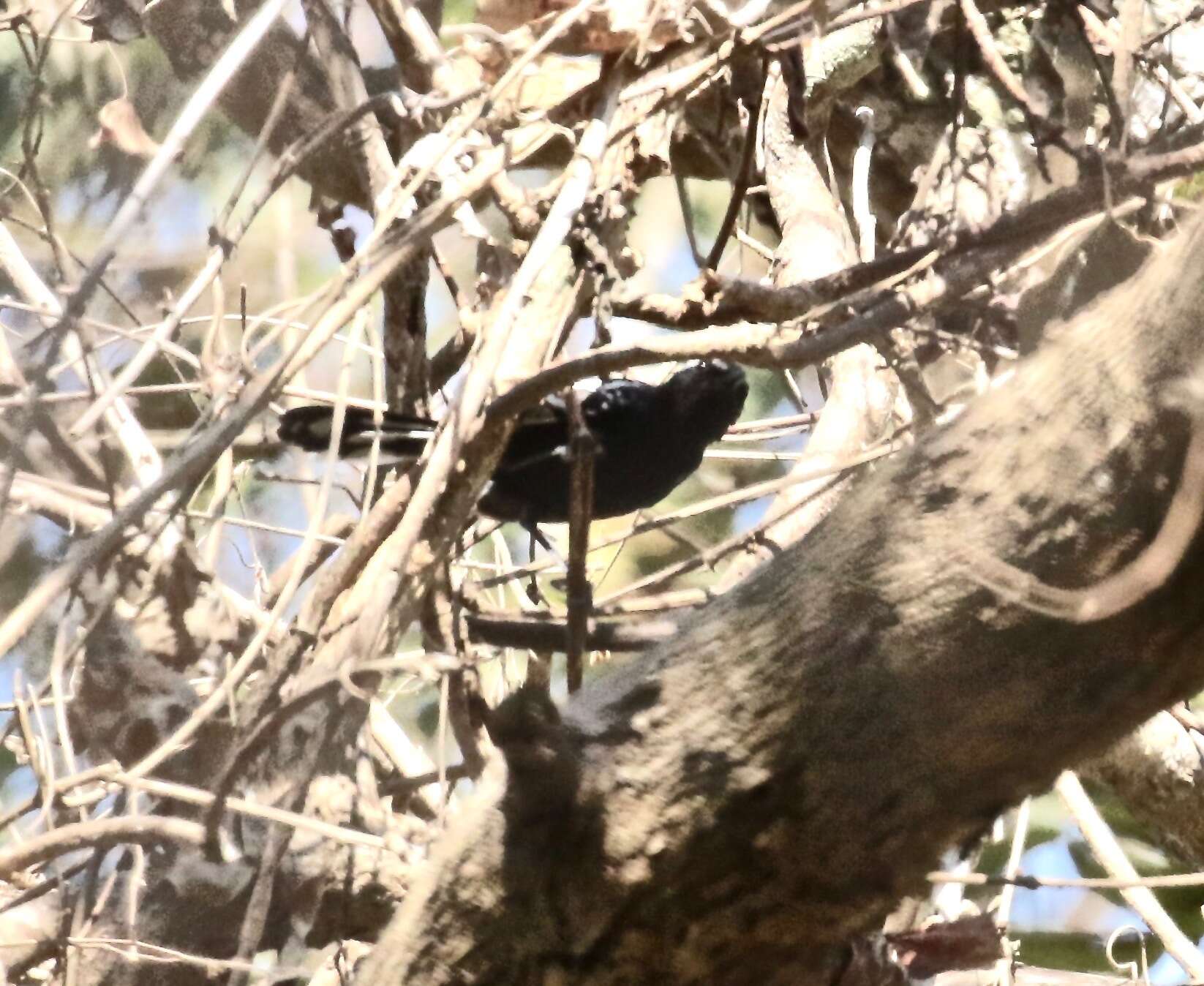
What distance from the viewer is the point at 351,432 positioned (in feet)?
5.95

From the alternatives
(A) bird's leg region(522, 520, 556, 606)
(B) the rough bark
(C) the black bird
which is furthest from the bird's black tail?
(B) the rough bark

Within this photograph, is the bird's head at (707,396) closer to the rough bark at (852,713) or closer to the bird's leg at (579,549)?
the bird's leg at (579,549)

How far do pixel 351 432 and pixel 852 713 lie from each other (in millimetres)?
1061

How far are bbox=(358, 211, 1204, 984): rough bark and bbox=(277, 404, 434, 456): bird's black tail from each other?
0.76 m

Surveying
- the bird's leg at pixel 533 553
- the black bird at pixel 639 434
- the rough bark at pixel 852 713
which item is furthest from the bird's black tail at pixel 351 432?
the rough bark at pixel 852 713

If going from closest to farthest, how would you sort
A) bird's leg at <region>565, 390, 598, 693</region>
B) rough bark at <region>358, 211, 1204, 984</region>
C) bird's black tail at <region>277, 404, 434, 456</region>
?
rough bark at <region>358, 211, 1204, 984</region>, bird's leg at <region>565, 390, 598, 693</region>, bird's black tail at <region>277, 404, 434, 456</region>

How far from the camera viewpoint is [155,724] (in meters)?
1.45

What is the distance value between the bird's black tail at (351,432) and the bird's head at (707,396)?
2.50 feet

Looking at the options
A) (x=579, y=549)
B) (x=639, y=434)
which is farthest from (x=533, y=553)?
(x=579, y=549)

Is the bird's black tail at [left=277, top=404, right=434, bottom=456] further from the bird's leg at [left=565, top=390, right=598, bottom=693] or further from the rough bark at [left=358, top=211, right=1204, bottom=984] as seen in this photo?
the rough bark at [left=358, top=211, right=1204, bottom=984]

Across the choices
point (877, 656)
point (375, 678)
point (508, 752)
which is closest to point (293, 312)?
point (375, 678)

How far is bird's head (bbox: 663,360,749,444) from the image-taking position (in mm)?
2410

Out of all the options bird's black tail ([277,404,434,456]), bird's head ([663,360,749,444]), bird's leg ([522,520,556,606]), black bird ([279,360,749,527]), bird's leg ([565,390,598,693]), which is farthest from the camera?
bird's head ([663,360,749,444])

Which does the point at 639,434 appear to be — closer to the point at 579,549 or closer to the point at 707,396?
the point at 707,396
